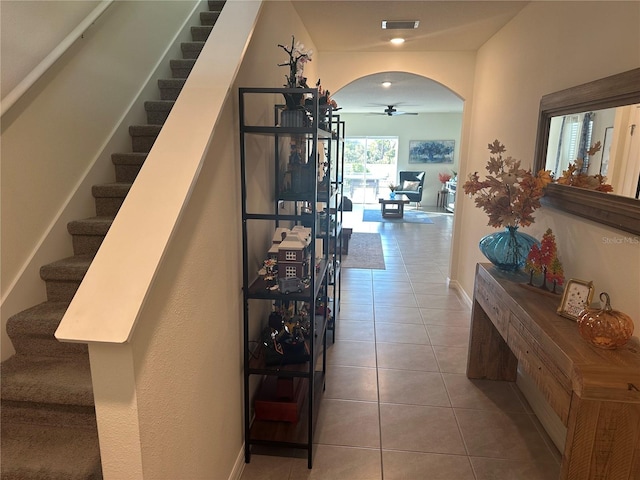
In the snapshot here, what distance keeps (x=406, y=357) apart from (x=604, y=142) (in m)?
1.93

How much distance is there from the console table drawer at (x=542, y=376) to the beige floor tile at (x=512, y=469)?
60 centimetres

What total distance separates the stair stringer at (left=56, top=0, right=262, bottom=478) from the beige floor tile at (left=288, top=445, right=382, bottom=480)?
0.76 metres

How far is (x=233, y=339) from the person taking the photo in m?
1.83

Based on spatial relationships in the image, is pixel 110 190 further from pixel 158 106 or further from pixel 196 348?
pixel 196 348

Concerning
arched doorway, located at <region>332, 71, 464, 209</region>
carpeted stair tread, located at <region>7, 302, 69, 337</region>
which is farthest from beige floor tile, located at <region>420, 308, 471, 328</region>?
arched doorway, located at <region>332, 71, 464, 209</region>

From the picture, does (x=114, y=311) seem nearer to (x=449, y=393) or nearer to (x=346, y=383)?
(x=346, y=383)

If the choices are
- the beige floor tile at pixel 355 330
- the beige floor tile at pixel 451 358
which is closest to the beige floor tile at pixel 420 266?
the beige floor tile at pixel 355 330

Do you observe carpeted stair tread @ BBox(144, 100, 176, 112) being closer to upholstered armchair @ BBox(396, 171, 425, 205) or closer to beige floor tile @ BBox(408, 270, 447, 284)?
beige floor tile @ BBox(408, 270, 447, 284)

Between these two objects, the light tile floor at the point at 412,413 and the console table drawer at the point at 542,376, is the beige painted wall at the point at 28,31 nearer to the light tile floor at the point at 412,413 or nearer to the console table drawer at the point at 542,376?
the light tile floor at the point at 412,413

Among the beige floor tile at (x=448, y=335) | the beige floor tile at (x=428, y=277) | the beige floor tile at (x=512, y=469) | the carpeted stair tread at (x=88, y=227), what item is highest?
the carpeted stair tread at (x=88, y=227)

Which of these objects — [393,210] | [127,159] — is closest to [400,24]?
[127,159]

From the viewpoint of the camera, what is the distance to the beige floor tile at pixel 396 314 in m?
3.76

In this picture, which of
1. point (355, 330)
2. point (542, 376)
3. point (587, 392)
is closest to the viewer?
point (587, 392)

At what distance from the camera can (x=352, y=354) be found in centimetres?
312
